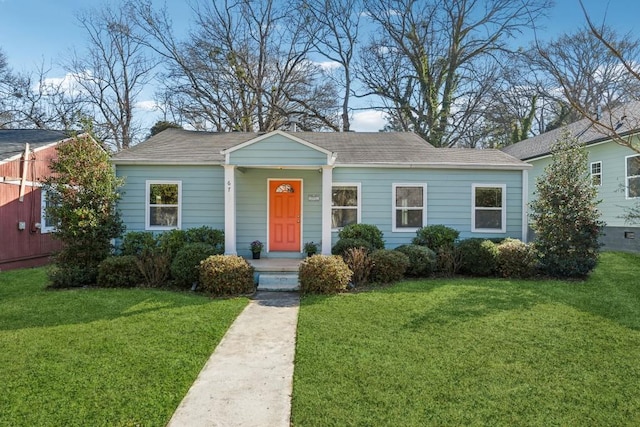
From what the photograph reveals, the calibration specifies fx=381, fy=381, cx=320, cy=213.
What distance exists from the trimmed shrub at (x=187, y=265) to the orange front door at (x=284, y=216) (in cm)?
280

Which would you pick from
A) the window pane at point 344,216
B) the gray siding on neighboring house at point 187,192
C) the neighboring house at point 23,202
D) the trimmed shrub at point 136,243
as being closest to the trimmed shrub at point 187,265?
the trimmed shrub at point 136,243

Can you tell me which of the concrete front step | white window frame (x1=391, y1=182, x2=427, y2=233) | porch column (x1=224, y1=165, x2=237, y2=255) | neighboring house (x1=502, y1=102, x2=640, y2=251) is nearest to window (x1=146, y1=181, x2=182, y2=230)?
porch column (x1=224, y1=165, x2=237, y2=255)

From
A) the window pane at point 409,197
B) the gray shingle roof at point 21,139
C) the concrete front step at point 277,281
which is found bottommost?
the concrete front step at point 277,281

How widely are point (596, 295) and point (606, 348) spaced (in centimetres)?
309

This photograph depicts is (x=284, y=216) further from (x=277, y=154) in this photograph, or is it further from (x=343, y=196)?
(x=277, y=154)

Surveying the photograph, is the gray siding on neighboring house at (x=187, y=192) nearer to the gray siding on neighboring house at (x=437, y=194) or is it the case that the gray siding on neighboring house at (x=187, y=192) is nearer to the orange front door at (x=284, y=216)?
the orange front door at (x=284, y=216)

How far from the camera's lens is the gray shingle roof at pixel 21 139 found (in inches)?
459

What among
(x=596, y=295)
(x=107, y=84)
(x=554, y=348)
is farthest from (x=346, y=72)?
(x=554, y=348)

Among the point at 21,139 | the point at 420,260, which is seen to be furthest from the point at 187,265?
the point at 21,139

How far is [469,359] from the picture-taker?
4.41 meters

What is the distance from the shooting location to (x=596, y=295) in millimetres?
7238

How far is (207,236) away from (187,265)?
167 cm

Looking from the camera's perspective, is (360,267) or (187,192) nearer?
(360,267)

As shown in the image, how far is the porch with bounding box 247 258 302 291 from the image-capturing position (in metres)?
8.40
